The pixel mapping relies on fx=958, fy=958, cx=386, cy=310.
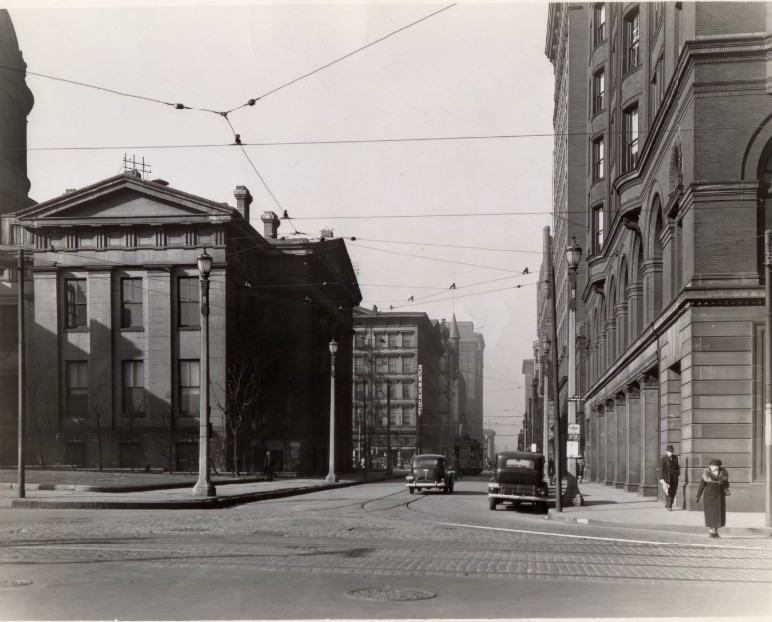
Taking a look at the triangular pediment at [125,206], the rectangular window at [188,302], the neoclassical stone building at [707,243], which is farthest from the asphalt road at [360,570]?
the triangular pediment at [125,206]

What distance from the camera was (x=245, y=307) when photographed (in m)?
59.6

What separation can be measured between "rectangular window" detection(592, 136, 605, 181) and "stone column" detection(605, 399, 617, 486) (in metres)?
14.2

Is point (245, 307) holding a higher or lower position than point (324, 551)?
higher

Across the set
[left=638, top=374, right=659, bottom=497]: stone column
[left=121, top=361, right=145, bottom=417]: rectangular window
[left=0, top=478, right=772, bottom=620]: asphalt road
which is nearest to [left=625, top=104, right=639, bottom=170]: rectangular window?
[left=638, top=374, right=659, bottom=497]: stone column

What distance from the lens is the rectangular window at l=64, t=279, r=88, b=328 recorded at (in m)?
55.5

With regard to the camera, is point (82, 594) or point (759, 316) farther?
point (759, 316)

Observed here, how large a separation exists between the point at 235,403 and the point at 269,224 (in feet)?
72.7

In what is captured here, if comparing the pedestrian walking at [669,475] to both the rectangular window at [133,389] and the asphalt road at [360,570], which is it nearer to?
the asphalt road at [360,570]

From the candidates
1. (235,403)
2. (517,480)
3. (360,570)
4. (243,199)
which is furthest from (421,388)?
(360,570)

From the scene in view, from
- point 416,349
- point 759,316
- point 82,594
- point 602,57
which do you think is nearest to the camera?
point 82,594

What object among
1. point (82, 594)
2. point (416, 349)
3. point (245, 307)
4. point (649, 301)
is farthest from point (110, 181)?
point (416, 349)

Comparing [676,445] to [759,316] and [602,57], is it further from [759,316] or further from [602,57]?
[602,57]

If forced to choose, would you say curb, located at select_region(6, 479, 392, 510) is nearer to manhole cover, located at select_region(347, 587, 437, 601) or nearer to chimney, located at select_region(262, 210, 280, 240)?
manhole cover, located at select_region(347, 587, 437, 601)

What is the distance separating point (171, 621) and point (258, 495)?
24068 millimetres
